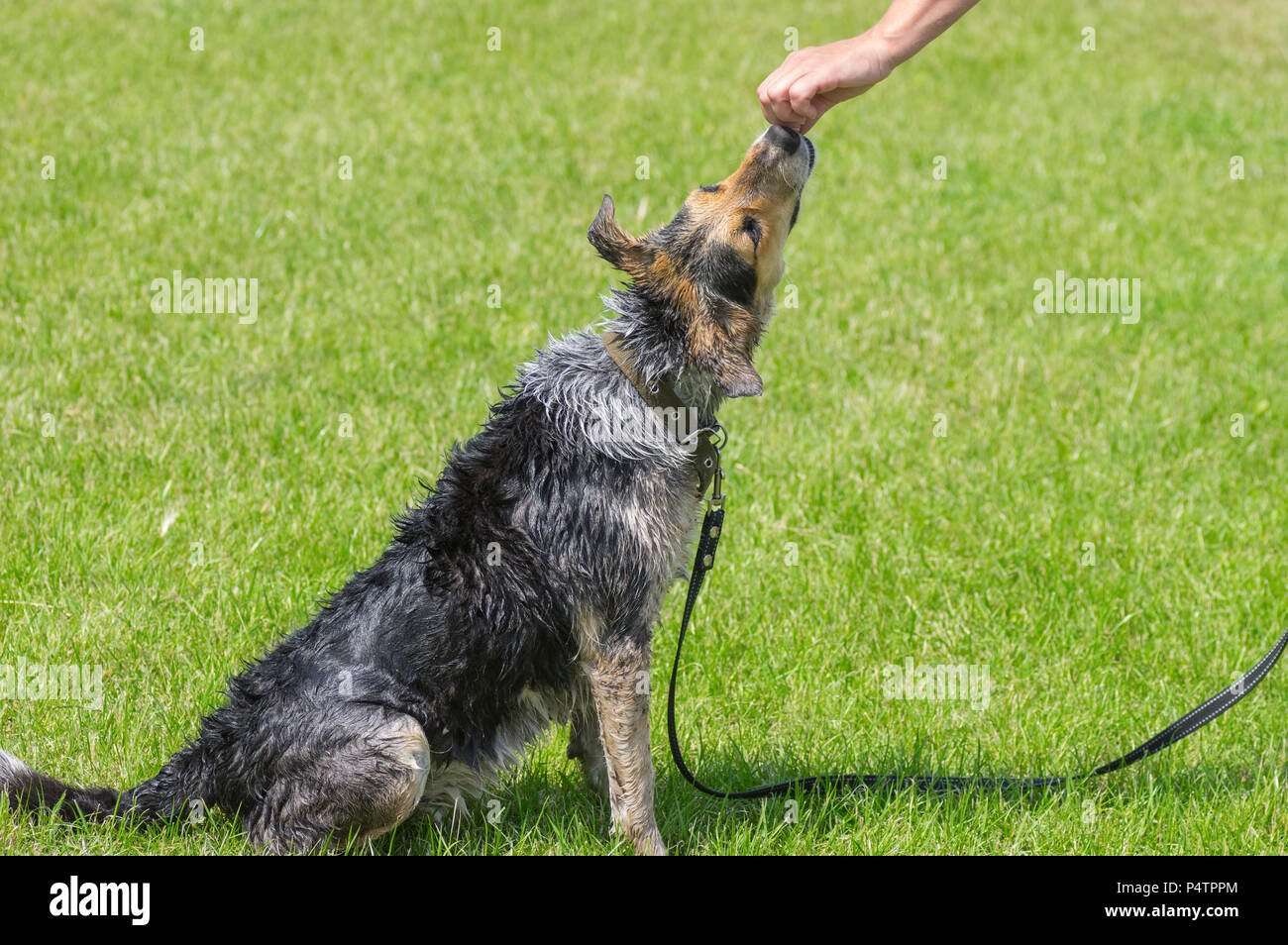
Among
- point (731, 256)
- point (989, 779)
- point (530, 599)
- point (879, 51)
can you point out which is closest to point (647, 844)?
point (530, 599)

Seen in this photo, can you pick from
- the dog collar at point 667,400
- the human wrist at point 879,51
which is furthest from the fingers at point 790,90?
the dog collar at point 667,400

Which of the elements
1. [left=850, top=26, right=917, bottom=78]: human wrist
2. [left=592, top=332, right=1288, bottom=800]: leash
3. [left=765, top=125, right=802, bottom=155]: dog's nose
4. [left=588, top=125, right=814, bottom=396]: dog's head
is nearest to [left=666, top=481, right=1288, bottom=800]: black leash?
[left=592, top=332, right=1288, bottom=800]: leash

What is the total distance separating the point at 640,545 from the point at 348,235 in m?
6.18

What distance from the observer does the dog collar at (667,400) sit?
4.13 m

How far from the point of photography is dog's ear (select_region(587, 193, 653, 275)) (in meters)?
4.18

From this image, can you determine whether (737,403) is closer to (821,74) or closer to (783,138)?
(783,138)

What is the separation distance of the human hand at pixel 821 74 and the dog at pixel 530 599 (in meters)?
0.11

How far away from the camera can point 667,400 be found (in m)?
4.15

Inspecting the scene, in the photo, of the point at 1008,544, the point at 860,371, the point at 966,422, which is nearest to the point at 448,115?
the point at 860,371

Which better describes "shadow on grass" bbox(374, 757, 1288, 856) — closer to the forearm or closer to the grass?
the grass

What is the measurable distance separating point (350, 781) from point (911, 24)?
9.46 feet

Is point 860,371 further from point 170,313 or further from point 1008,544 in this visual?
point 170,313

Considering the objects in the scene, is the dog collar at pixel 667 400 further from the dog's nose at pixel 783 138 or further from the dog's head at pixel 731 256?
the dog's nose at pixel 783 138

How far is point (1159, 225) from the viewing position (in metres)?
Answer: 10.8
